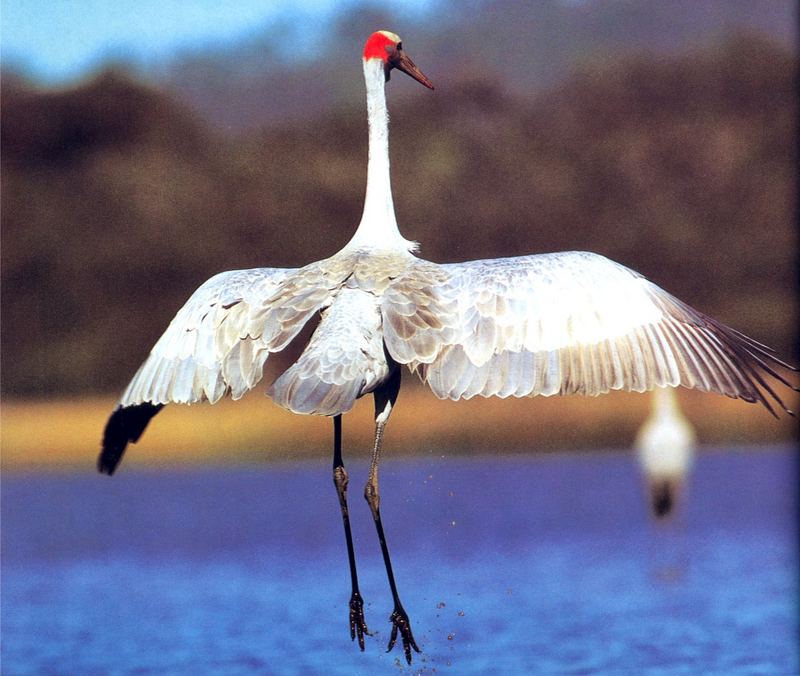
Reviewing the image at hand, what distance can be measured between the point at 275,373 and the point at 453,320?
10124mm

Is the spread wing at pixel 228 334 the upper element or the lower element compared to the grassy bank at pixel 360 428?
lower

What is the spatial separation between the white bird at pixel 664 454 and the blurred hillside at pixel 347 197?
706 cm

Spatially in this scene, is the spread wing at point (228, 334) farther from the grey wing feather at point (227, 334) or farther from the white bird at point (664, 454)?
the white bird at point (664, 454)

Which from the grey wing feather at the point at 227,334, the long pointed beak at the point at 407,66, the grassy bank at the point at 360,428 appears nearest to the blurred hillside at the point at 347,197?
the grassy bank at the point at 360,428

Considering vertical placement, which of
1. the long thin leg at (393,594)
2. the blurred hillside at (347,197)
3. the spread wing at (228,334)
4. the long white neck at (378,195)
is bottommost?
the long thin leg at (393,594)

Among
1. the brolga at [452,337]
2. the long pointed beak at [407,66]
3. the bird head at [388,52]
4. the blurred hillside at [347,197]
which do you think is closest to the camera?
the brolga at [452,337]

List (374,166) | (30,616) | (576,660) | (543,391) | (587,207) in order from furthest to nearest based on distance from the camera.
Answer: (587,207) → (30,616) → (576,660) → (374,166) → (543,391)

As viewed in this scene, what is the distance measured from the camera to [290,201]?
85.0ft

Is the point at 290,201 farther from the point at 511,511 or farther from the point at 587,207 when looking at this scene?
the point at 511,511

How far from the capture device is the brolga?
26.3ft

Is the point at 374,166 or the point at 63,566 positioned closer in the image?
the point at 374,166

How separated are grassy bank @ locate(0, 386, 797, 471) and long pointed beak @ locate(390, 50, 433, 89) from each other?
12.9 meters

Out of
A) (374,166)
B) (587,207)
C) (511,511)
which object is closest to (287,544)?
(511,511)

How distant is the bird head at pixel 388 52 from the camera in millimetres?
9352
